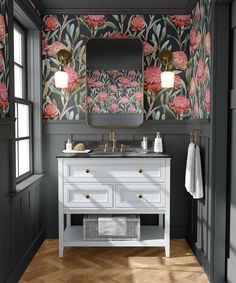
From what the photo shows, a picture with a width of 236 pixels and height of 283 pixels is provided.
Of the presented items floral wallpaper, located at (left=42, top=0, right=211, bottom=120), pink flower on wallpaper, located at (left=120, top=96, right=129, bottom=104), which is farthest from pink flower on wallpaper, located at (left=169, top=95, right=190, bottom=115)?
pink flower on wallpaper, located at (left=120, top=96, right=129, bottom=104)

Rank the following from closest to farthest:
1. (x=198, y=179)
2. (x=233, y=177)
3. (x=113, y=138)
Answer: (x=233, y=177)
(x=198, y=179)
(x=113, y=138)

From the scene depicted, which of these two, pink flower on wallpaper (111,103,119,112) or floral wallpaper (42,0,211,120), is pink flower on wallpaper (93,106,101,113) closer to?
floral wallpaper (42,0,211,120)

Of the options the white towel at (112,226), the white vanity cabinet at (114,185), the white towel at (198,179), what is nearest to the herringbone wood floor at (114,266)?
the white towel at (112,226)

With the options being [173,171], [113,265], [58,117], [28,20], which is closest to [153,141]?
[173,171]

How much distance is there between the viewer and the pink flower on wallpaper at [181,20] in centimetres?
390

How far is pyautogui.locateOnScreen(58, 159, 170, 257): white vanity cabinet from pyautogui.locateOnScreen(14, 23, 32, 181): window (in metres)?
0.44

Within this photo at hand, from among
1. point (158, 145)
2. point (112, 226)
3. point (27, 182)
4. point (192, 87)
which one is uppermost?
point (192, 87)

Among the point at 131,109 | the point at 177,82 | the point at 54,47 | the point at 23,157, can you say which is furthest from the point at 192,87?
the point at 23,157

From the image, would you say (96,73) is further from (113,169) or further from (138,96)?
(113,169)

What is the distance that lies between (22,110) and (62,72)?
55 cm

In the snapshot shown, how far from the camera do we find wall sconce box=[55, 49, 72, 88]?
12.0ft

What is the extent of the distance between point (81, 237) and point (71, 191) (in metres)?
0.49

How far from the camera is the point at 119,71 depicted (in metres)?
3.87

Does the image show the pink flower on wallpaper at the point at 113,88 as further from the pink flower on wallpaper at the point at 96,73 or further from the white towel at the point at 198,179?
the white towel at the point at 198,179
